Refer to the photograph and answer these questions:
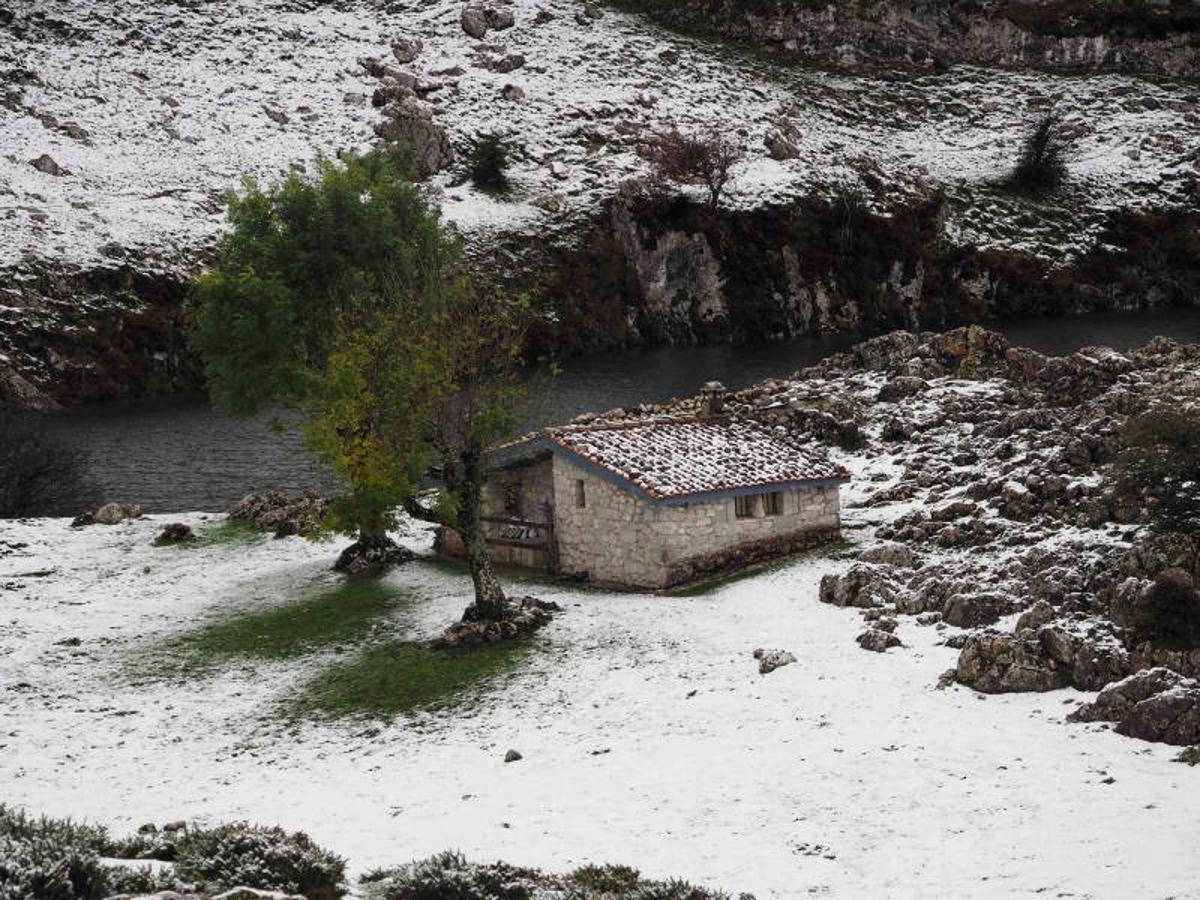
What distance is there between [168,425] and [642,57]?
2626 inches

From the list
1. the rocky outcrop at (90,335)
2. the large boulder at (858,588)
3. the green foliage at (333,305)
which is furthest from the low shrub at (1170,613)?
the rocky outcrop at (90,335)

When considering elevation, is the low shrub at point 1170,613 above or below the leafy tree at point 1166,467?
below

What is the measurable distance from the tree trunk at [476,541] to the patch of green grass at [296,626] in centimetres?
400

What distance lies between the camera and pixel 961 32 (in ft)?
438

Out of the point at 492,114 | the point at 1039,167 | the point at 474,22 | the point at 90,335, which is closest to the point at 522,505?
the point at 90,335

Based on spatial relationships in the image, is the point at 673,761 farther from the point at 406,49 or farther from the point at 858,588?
the point at 406,49

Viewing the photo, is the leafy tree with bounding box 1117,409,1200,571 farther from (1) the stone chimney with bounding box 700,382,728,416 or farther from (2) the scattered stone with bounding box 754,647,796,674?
(1) the stone chimney with bounding box 700,382,728,416

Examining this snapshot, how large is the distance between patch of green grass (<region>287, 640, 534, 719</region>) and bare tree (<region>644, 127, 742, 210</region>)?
72130 millimetres

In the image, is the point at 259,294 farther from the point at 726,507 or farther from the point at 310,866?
the point at 310,866

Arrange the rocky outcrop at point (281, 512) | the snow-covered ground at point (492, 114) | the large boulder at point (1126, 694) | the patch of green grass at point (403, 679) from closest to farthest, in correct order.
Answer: the large boulder at point (1126, 694) < the patch of green grass at point (403, 679) < the rocky outcrop at point (281, 512) < the snow-covered ground at point (492, 114)

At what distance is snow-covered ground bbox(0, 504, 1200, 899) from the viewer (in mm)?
20609

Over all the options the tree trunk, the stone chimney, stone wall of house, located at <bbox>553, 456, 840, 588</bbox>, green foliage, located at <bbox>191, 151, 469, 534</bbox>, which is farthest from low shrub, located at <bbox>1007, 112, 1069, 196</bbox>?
the tree trunk

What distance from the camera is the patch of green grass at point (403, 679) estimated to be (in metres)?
31.9

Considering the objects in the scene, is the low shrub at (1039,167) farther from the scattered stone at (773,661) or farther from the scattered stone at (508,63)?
the scattered stone at (773,661)
